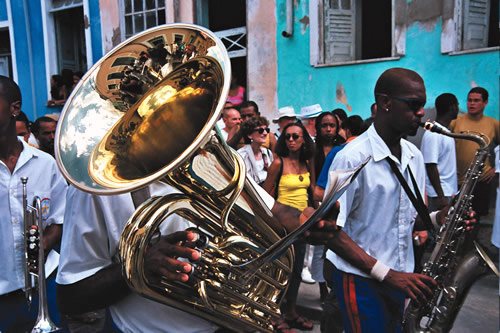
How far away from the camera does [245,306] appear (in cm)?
174

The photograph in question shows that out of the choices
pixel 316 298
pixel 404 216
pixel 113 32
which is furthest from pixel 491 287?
pixel 113 32

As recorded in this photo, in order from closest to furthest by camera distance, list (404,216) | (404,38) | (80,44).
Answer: (404,216), (404,38), (80,44)

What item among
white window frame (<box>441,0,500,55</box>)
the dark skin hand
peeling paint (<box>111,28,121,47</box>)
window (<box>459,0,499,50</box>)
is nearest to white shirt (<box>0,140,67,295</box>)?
the dark skin hand

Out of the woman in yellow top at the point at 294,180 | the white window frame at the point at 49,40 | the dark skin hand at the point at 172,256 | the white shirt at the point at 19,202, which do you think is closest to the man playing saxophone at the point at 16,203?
the white shirt at the point at 19,202

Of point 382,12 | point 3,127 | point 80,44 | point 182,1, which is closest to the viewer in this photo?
point 3,127

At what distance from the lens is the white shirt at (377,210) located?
2412mm

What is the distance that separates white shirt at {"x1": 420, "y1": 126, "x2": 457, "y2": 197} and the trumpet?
4.13 metres

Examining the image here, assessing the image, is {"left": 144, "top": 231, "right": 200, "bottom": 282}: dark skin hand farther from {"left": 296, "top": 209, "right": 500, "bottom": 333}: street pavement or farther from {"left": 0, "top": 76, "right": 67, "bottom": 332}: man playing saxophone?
{"left": 296, "top": 209, "right": 500, "bottom": 333}: street pavement

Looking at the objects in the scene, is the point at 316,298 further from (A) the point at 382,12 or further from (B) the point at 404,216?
(A) the point at 382,12

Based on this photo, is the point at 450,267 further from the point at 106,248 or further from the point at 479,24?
the point at 479,24

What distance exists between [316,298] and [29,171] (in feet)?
10.6

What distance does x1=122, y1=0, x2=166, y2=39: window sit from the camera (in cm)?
961

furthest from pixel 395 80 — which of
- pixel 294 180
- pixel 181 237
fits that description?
pixel 294 180

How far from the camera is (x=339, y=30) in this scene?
751cm
